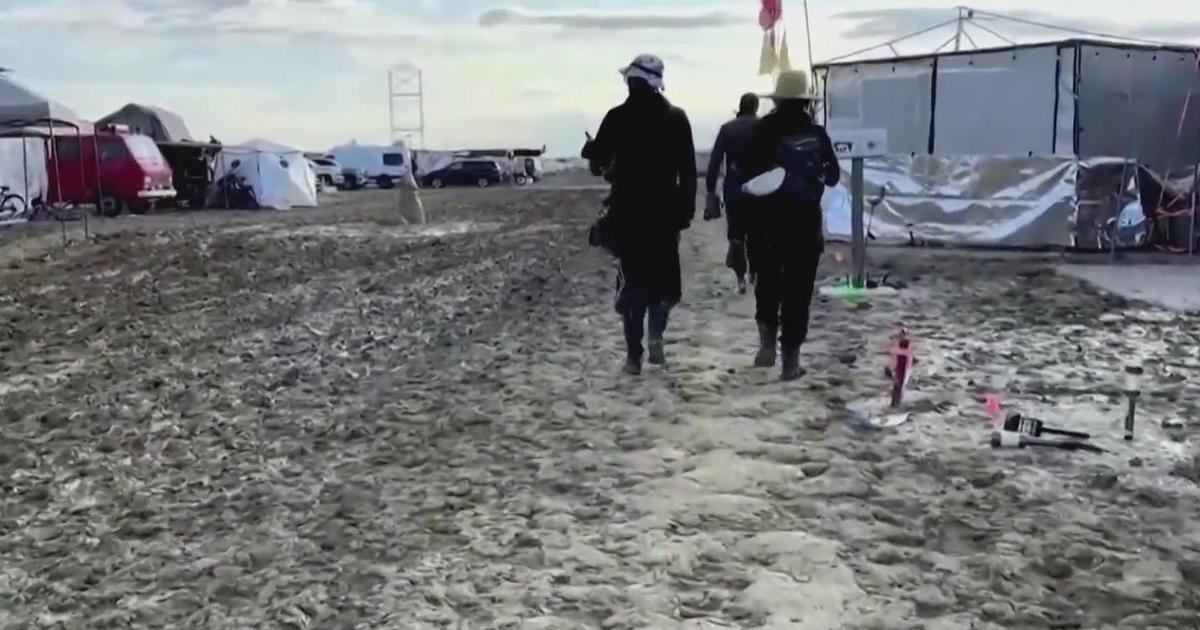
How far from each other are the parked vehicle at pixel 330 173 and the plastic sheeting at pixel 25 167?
2911cm

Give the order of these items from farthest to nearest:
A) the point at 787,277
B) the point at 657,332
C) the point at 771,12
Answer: the point at 771,12
the point at 657,332
the point at 787,277

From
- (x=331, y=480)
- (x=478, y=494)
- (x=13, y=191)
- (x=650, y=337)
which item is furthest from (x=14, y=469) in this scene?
(x=13, y=191)

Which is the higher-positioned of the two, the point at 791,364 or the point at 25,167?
the point at 25,167

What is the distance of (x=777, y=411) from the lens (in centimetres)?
638

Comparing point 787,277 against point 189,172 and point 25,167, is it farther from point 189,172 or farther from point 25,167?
point 189,172

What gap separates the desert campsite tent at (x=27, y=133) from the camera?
2505cm

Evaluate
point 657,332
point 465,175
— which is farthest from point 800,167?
point 465,175

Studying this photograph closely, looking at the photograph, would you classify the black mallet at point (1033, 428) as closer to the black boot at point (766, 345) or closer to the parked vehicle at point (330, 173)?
the black boot at point (766, 345)

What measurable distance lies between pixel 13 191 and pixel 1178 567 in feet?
83.0

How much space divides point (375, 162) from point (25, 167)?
3487 centimetres

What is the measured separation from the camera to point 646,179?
697 cm

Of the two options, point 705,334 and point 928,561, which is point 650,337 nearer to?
point 705,334

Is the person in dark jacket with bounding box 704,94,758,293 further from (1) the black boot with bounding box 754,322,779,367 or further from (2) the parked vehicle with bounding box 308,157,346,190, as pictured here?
(2) the parked vehicle with bounding box 308,157,346,190

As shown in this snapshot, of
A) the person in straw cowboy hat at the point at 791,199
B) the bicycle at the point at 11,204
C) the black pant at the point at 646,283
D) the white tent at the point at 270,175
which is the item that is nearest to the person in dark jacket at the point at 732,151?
the black pant at the point at 646,283
